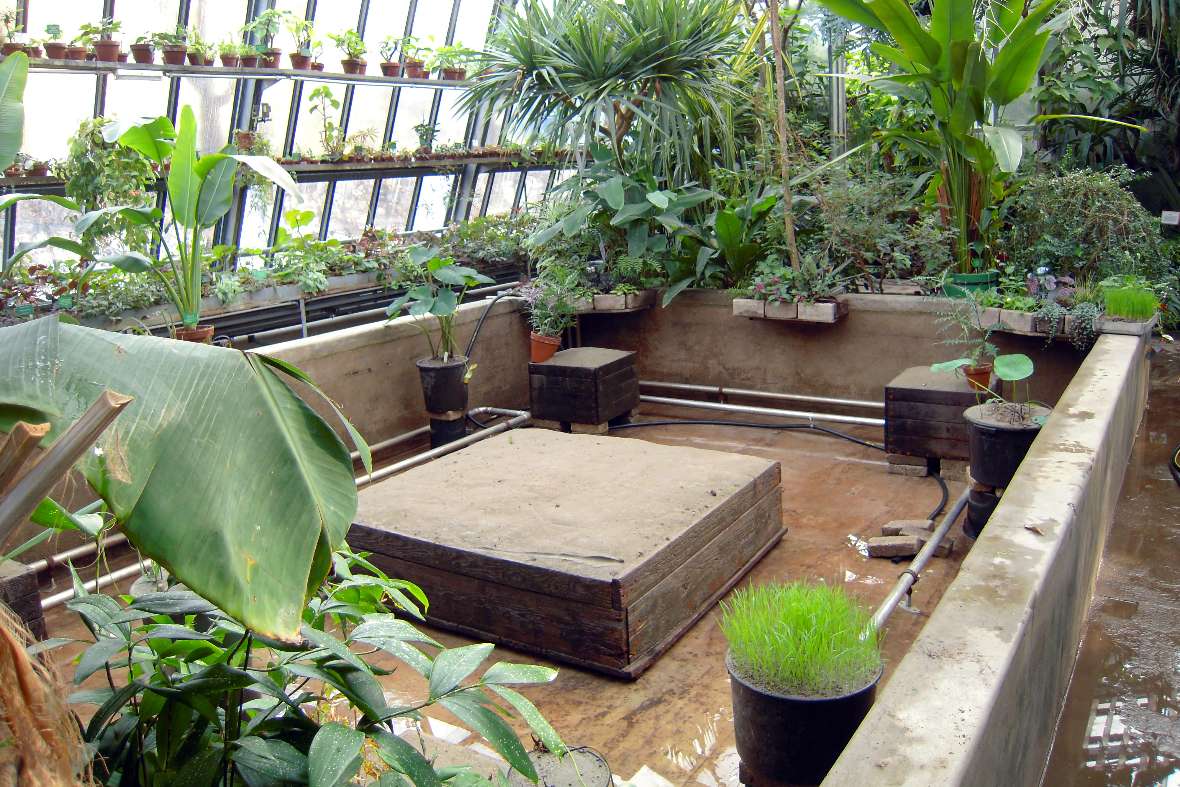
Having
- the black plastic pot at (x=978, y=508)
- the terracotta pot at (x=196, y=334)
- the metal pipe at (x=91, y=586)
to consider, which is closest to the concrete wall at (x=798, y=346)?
the black plastic pot at (x=978, y=508)

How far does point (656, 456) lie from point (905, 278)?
2.52 meters

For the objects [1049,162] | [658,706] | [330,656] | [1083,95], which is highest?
[1083,95]

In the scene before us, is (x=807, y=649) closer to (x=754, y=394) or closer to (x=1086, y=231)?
(x=754, y=394)

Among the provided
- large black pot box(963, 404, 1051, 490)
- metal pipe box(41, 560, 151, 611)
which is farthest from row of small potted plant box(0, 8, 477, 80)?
large black pot box(963, 404, 1051, 490)

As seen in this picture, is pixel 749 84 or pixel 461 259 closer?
pixel 749 84

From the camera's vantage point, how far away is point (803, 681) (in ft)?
7.06

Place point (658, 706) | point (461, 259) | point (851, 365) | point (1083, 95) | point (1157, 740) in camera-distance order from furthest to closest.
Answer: point (461, 259) → point (1083, 95) → point (851, 365) → point (658, 706) → point (1157, 740)

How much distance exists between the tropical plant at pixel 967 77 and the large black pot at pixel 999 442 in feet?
4.46

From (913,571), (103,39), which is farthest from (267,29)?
(913,571)

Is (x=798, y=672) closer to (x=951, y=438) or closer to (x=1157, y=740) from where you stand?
(x=1157, y=740)

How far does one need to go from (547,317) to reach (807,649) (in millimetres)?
3870

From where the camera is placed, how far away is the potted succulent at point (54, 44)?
6448 mm

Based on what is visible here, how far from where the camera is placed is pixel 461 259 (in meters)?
8.27

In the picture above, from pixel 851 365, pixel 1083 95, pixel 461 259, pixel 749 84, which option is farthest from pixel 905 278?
pixel 461 259
